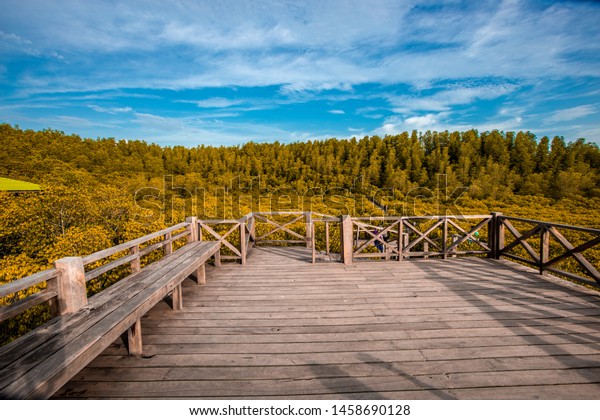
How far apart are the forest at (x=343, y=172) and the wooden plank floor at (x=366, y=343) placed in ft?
99.3

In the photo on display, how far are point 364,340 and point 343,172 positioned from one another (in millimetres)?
60863

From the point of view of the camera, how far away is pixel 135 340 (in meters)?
2.71

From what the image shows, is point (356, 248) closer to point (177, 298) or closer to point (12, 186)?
point (177, 298)

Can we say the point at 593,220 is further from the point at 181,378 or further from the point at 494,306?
the point at 181,378

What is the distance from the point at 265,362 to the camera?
101 inches

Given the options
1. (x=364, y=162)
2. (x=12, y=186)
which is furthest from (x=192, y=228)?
(x=364, y=162)

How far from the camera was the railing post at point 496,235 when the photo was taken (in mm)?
6039

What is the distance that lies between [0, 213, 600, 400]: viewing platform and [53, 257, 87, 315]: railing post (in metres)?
0.46

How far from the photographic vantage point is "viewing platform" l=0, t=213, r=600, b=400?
2.23 metres

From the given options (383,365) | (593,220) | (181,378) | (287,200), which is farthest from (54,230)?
(593,220)

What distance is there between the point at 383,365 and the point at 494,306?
2.20 meters

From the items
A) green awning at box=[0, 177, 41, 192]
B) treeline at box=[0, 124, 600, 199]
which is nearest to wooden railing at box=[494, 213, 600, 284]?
green awning at box=[0, 177, 41, 192]

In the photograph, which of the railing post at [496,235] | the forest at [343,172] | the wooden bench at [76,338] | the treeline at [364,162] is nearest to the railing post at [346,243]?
the railing post at [496,235]

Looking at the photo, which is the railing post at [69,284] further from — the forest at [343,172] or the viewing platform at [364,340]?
the forest at [343,172]
